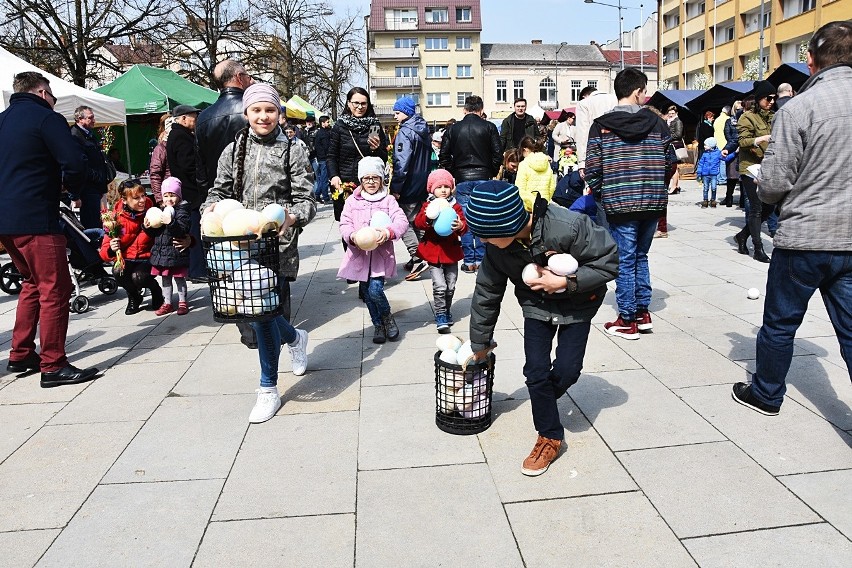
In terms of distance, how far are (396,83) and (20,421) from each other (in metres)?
70.6

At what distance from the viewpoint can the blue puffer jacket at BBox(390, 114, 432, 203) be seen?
7.45 meters

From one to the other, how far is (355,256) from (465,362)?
6.94ft

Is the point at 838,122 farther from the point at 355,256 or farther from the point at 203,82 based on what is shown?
the point at 203,82

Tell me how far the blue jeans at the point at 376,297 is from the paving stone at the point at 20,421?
232 cm

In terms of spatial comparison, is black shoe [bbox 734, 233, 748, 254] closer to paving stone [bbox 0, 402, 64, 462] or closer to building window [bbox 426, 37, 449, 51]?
paving stone [bbox 0, 402, 64, 462]

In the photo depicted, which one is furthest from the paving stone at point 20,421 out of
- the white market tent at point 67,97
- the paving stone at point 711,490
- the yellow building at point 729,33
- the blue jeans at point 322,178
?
the yellow building at point 729,33

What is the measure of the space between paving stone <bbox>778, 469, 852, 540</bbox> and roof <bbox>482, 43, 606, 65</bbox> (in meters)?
73.2

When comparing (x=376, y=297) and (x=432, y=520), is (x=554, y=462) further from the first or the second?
(x=376, y=297)

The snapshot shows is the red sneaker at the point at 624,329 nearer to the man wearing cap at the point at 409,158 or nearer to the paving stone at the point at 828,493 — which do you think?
the paving stone at the point at 828,493

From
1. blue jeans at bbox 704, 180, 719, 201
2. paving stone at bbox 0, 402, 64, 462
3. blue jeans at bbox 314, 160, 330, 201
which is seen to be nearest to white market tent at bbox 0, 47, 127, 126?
blue jeans at bbox 314, 160, 330, 201

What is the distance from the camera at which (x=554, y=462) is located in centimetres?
345

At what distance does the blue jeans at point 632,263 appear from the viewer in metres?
5.30

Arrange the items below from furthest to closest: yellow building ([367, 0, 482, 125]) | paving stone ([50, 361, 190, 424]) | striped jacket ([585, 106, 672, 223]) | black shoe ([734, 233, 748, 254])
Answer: yellow building ([367, 0, 482, 125]) → black shoe ([734, 233, 748, 254]) → striped jacket ([585, 106, 672, 223]) → paving stone ([50, 361, 190, 424])

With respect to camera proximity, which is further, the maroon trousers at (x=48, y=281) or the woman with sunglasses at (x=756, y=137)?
the woman with sunglasses at (x=756, y=137)
